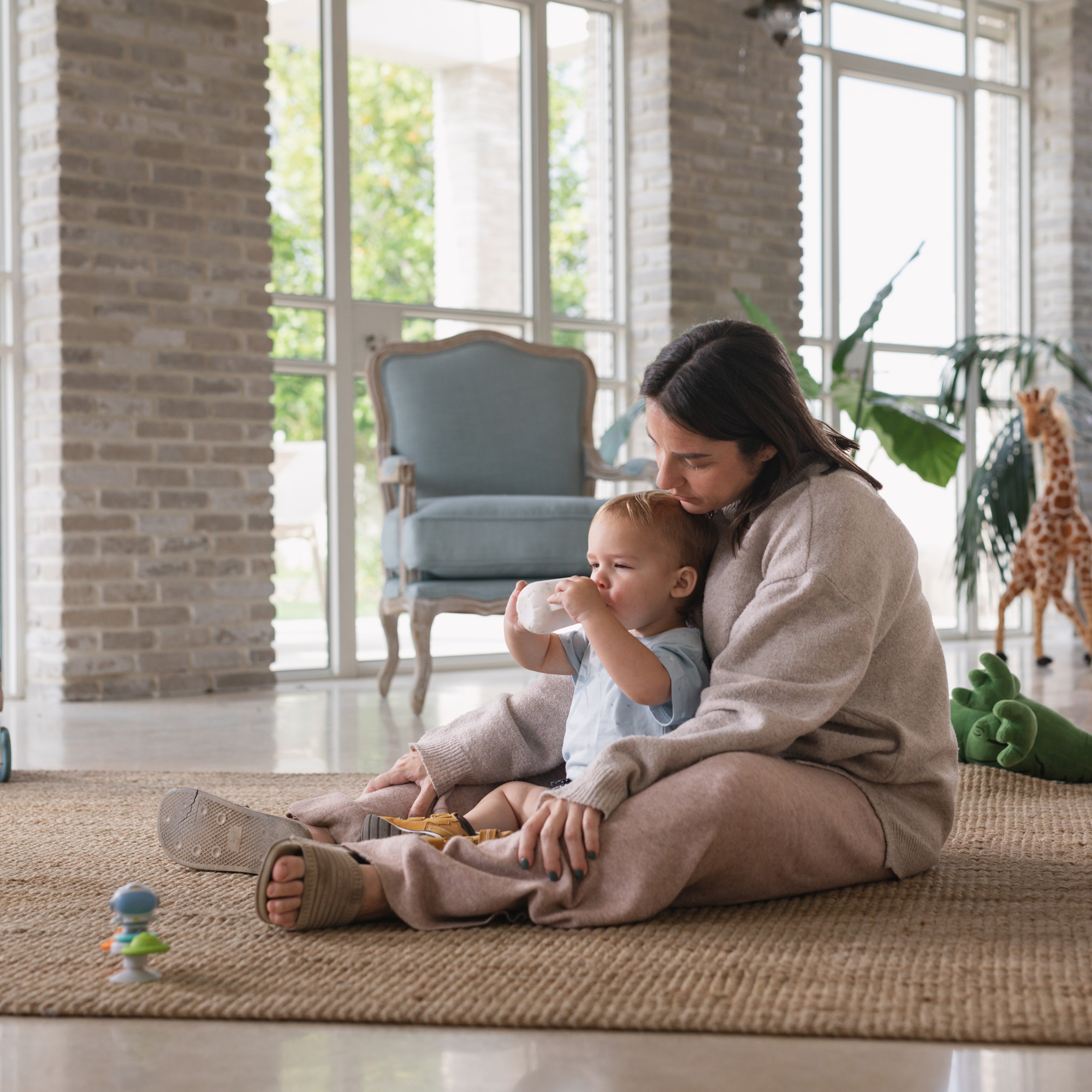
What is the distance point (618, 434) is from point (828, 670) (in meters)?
3.91

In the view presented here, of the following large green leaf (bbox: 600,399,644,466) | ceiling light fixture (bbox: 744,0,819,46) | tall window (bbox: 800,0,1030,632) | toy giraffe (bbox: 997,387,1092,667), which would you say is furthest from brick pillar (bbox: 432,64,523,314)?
toy giraffe (bbox: 997,387,1092,667)

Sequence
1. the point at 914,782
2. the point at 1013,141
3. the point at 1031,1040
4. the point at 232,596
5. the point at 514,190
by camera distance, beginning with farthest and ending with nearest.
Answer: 1. the point at 1013,141
2. the point at 514,190
3. the point at 232,596
4. the point at 914,782
5. the point at 1031,1040

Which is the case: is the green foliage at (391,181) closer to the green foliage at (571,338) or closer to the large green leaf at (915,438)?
the green foliage at (571,338)

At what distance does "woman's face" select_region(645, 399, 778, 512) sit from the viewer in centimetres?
166

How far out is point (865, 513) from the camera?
5.37 feet

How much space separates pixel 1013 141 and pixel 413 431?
468cm

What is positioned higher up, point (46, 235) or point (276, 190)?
point (276, 190)

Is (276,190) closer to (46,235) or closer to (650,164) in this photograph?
(46,235)

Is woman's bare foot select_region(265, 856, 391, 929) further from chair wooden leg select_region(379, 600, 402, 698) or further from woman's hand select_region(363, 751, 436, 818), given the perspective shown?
chair wooden leg select_region(379, 600, 402, 698)

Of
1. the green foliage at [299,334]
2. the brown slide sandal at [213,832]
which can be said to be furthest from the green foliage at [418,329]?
the brown slide sandal at [213,832]

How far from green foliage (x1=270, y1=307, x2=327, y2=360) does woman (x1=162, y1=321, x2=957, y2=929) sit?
11.9 feet

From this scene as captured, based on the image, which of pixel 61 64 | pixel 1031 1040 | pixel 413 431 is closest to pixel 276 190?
pixel 61 64

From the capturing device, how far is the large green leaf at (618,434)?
5.37 meters

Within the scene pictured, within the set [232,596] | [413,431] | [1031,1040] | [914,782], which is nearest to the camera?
[1031,1040]
